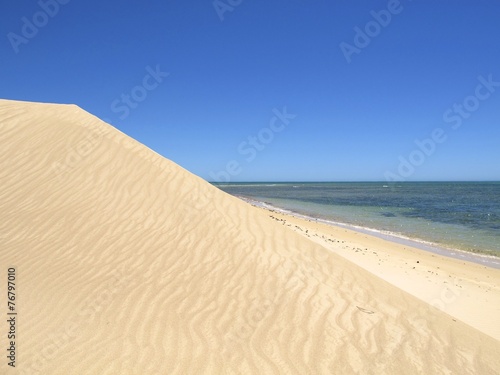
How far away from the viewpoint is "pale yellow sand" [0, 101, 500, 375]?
11.5 feet

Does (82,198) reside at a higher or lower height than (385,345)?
higher

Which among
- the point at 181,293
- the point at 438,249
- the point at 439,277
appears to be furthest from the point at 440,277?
the point at 181,293

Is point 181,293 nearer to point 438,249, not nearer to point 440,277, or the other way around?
point 440,277

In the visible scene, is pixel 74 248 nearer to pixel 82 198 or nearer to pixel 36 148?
pixel 82 198

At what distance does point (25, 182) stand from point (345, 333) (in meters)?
7.63

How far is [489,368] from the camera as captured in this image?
3.74 meters

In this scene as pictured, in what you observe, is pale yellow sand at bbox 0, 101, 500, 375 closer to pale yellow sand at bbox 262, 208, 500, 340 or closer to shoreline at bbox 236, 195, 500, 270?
pale yellow sand at bbox 262, 208, 500, 340

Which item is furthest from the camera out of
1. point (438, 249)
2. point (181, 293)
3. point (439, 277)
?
point (438, 249)

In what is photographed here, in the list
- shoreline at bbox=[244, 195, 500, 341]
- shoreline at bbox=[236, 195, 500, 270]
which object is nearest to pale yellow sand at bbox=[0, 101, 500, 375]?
shoreline at bbox=[244, 195, 500, 341]

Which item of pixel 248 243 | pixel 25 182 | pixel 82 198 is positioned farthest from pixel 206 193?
pixel 25 182

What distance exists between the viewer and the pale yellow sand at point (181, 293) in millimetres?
3506

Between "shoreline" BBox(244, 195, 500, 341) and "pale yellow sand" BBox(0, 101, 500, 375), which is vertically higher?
"pale yellow sand" BBox(0, 101, 500, 375)

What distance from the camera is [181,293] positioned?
4.55 meters

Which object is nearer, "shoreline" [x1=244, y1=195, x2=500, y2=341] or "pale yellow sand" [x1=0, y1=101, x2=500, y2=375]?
"pale yellow sand" [x1=0, y1=101, x2=500, y2=375]
